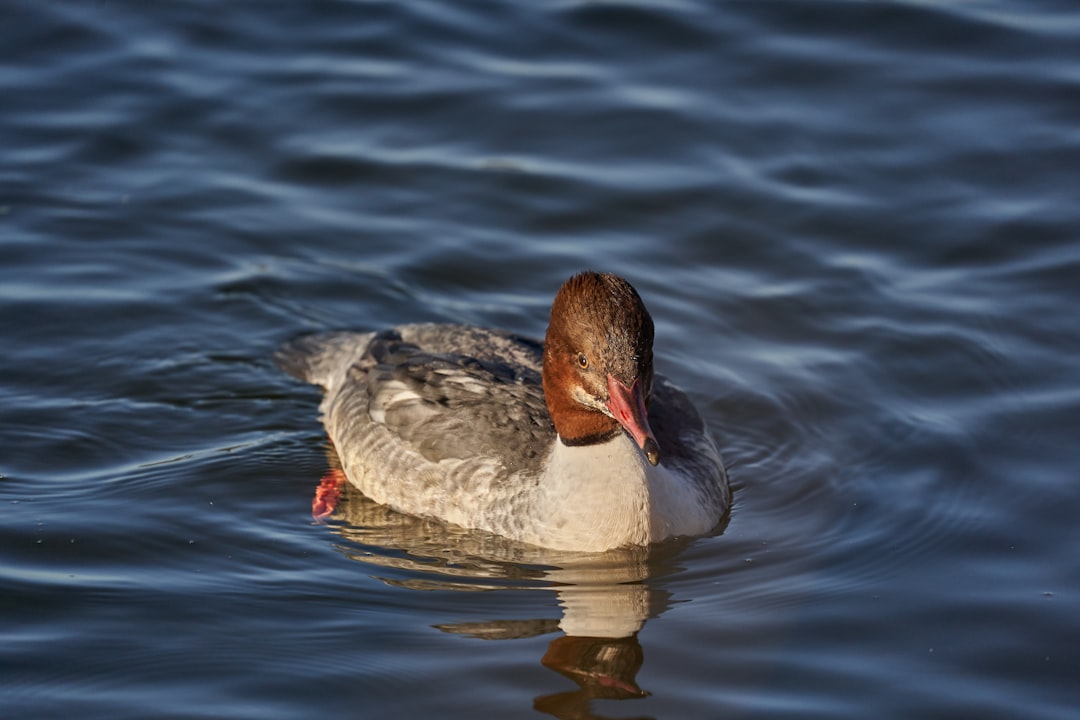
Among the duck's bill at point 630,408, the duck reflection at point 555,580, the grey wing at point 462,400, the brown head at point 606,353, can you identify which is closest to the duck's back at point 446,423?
the grey wing at point 462,400

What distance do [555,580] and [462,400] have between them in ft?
4.64

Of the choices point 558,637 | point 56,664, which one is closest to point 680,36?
point 558,637

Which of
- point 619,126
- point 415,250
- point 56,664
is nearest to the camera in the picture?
point 56,664

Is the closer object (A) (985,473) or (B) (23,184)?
(A) (985,473)

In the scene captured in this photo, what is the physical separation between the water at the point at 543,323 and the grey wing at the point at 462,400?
19.5 inches

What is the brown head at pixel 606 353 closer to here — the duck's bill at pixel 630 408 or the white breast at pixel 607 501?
the duck's bill at pixel 630 408

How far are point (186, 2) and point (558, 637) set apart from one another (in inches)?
407

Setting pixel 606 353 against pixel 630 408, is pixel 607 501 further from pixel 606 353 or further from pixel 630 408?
pixel 606 353

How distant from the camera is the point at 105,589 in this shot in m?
7.35

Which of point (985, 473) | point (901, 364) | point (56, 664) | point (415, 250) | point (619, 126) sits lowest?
point (56, 664)

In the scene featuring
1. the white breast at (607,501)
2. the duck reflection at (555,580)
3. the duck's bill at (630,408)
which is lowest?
the duck reflection at (555,580)

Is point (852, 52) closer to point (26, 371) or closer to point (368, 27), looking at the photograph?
point (368, 27)

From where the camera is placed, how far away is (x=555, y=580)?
301 inches

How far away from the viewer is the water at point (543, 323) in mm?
6852
